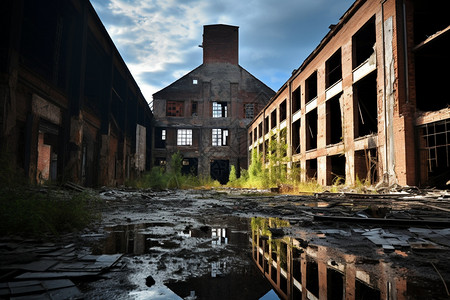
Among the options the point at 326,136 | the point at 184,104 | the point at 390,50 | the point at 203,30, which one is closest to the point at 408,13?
the point at 390,50

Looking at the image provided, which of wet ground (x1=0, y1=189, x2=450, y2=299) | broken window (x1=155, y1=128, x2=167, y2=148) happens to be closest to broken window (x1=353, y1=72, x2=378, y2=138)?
wet ground (x1=0, y1=189, x2=450, y2=299)

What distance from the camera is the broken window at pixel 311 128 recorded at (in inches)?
596

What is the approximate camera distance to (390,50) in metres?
8.51

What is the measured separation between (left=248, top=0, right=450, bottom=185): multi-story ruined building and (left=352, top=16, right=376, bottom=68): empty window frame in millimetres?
40

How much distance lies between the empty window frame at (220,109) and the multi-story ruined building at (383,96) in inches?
467

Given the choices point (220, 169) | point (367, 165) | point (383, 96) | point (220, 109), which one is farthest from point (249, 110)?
point (383, 96)

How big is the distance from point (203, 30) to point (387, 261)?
30.6 meters

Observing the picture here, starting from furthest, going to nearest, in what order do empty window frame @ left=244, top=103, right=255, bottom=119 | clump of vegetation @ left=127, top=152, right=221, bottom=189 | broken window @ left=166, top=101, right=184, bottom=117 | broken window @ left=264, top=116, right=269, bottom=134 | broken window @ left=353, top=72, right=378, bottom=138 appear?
1. empty window frame @ left=244, top=103, right=255, bottom=119
2. broken window @ left=166, top=101, right=184, bottom=117
3. broken window @ left=264, top=116, right=269, bottom=134
4. clump of vegetation @ left=127, top=152, right=221, bottom=189
5. broken window @ left=353, top=72, right=378, bottom=138

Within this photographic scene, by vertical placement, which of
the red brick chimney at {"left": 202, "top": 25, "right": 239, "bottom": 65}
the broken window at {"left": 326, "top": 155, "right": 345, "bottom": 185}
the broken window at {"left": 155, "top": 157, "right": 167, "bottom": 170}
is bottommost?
the broken window at {"left": 326, "top": 155, "right": 345, "bottom": 185}

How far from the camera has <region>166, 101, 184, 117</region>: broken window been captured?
26.5 meters

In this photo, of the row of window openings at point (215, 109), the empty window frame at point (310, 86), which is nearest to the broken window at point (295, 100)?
→ the empty window frame at point (310, 86)

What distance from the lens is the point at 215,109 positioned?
2711 centimetres

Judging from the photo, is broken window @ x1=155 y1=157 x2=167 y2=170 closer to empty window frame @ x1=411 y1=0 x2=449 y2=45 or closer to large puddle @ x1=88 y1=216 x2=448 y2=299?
empty window frame @ x1=411 y1=0 x2=449 y2=45

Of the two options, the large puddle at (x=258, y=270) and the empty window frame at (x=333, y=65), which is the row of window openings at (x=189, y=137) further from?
the large puddle at (x=258, y=270)
